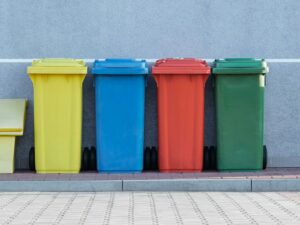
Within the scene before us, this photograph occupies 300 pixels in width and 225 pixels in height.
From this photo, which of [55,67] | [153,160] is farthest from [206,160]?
[55,67]

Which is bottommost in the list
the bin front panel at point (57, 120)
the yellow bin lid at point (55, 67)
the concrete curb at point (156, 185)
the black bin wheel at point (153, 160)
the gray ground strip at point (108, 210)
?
the gray ground strip at point (108, 210)

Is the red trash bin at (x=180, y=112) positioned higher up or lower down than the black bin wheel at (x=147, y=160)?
higher up

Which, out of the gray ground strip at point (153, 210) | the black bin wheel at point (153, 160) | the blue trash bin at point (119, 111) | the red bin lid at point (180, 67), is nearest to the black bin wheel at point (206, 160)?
the black bin wheel at point (153, 160)

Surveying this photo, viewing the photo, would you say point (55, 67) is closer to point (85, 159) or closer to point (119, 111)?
point (119, 111)

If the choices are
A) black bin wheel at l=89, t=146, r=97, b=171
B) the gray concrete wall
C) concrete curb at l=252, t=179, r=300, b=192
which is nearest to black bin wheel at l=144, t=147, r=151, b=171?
the gray concrete wall

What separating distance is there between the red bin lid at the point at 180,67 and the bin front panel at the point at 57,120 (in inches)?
40.7

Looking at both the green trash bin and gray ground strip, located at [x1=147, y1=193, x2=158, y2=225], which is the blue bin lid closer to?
the green trash bin

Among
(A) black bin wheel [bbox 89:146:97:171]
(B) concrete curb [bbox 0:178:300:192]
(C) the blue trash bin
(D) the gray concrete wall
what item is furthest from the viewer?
(D) the gray concrete wall

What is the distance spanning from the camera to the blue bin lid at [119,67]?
1166 cm

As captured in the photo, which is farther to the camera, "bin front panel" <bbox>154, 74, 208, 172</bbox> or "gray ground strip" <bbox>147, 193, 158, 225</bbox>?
"bin front panel" <bbox>154, 74, 208, 172</bbox>

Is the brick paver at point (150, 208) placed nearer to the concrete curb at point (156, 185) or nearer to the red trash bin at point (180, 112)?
the concrete curb at point (156, 185)

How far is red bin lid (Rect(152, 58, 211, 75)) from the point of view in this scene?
11.7 metres

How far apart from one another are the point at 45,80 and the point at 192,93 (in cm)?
193

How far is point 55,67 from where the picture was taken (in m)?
11.6
